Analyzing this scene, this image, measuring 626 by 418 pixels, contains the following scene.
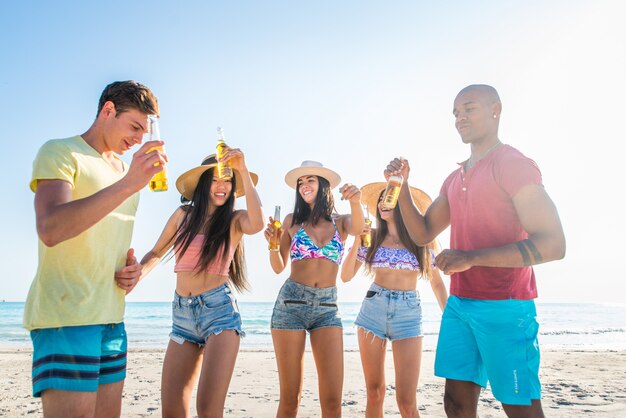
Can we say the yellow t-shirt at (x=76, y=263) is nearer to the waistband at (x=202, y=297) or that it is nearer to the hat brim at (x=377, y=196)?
the waistband at (x=202, y=297)

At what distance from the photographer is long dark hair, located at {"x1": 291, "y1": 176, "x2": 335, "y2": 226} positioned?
548 centimetres

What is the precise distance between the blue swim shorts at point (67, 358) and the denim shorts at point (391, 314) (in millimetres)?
3163

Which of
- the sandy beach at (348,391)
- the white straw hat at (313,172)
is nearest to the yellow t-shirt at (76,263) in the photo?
the white straw hat at (313,172)

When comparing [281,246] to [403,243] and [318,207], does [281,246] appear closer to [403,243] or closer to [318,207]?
[318,207]

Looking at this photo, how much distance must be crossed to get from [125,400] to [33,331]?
5353mm

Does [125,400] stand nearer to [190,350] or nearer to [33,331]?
[190,350]

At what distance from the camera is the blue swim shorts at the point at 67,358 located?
250cm

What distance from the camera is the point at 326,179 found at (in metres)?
5.80

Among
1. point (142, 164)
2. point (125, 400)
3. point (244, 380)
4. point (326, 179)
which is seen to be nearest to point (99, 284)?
point (142, 164)

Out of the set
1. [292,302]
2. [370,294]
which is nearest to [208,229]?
[292,302]

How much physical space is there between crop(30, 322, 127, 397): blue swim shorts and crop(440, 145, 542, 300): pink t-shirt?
2.33 m

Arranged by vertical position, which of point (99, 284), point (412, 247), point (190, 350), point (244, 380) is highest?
point (412, 247)

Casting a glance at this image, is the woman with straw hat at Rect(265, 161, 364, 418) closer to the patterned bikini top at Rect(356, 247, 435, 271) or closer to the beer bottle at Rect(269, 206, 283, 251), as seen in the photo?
the beer bottle at Rect(269, 206, 283, 251)

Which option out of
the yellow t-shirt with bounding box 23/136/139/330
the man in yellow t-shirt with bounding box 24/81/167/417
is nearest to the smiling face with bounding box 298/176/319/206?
the man in yellow t-shirt with bounding box 24/81/167/417
